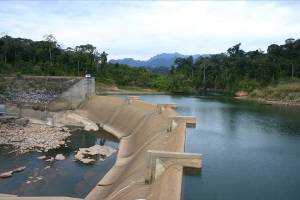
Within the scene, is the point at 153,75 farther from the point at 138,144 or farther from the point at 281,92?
the point at 138,144

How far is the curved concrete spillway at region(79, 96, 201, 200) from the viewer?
12.1 meters

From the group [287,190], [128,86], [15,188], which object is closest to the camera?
[287,190]

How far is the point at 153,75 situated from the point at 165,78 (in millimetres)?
3489

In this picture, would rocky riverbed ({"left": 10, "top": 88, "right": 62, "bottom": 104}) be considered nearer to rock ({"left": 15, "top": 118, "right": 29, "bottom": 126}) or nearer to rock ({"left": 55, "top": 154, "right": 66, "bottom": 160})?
rock ({"left": 15, "top": 118, "right": 29, "bottom": 126})

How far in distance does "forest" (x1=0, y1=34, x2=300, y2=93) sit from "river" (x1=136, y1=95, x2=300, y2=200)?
2759cm

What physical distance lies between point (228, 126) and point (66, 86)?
15.9 meters

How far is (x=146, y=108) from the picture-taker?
27109mm

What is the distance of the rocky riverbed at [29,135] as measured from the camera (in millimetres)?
22406

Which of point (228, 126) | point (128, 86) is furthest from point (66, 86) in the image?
point (128, 86)

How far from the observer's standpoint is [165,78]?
6912cm

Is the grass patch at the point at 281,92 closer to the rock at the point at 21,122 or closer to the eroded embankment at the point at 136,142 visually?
the eroded embankment at the point at 136,142

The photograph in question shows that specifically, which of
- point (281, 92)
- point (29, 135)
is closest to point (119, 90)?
point (281, 92)

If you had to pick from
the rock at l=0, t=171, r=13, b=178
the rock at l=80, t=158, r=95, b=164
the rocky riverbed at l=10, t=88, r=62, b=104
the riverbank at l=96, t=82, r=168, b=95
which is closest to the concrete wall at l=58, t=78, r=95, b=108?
the rocky riverbed at l=10, t=88, r=62, b=104

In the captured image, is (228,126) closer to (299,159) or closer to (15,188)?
(299,159)
